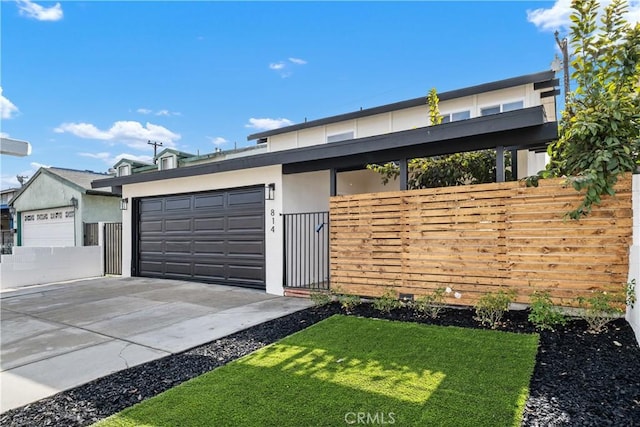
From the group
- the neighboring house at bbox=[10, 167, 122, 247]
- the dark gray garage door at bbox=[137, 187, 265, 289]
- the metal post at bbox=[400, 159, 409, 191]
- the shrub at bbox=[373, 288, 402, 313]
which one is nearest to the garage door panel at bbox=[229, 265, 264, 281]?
the dark gray garage door at bbox=[137, 187, 265, 289]

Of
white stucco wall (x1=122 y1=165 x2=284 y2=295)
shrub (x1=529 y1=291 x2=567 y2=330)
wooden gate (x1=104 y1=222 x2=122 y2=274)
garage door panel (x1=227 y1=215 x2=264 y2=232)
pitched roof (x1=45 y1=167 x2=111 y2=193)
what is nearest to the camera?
shrub (x1=529 y1=291 x2=567 y2=330)

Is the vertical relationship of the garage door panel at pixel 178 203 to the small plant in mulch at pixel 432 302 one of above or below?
above

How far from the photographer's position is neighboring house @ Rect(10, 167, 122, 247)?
14.8 meters

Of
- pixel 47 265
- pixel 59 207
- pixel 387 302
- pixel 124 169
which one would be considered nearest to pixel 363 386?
pixel 387 302

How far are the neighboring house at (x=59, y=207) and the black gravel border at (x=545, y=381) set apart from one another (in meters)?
12.8

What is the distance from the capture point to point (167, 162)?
17.9m

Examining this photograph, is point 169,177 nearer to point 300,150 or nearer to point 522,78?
point 300,150

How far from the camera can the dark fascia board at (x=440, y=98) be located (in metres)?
9.25

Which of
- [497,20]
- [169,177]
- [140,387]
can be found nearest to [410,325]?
[140,387]

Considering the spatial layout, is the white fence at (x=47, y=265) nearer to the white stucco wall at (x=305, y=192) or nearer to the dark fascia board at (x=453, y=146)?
the white stucco wall at (x=305, y=192)

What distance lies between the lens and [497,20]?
29.7 feet

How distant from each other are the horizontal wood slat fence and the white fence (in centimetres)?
876

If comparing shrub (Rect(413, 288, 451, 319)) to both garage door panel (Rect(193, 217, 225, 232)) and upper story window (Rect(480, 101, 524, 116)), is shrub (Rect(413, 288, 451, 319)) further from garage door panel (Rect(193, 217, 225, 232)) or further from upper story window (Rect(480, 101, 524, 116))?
upper story window (Rect(480, 101, 524, 116))

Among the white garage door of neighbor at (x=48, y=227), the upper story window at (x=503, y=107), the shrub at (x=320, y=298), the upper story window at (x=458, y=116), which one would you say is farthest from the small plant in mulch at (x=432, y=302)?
the white garage door of neighbor at (x=48, y=227)
